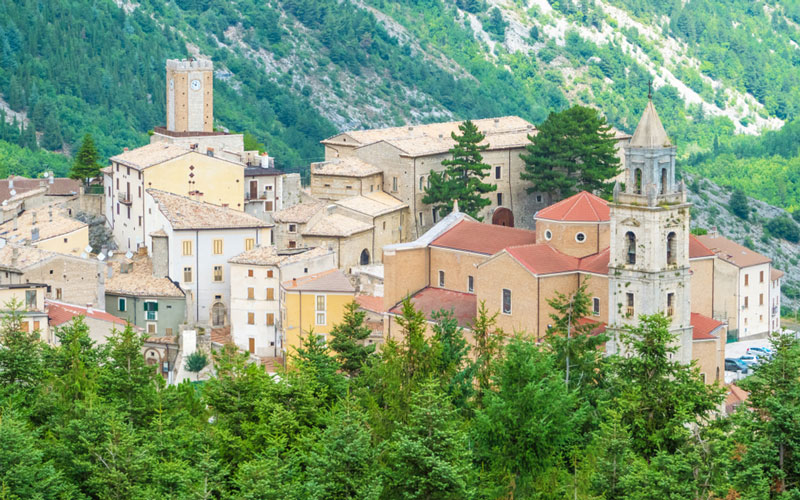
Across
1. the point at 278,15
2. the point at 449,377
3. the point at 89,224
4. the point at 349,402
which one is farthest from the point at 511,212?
the point at 278,15

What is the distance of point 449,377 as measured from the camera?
55.7 m

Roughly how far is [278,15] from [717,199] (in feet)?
161

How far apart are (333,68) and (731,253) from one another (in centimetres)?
6648

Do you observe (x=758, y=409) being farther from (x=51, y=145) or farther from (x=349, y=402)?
(x=51, y=145)

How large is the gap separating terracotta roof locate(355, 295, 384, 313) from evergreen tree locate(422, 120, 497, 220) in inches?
349

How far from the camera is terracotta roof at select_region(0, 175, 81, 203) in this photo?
9180 cm

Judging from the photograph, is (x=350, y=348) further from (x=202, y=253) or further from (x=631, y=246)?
(x=202, y=253)

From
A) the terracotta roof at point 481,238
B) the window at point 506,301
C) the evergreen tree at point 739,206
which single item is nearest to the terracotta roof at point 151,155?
the terracotta roof at point 481,238

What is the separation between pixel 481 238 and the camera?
73812mm

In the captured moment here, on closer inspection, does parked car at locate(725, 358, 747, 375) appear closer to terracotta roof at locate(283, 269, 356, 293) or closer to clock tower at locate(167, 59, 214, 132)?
terracotta roof at locate(283, 269, 356, 293)

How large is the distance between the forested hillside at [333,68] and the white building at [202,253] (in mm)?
31496

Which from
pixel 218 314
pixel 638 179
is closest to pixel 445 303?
pixel 638 179

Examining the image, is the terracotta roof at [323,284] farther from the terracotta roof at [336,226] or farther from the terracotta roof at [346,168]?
the terracotta roof at [346,168]

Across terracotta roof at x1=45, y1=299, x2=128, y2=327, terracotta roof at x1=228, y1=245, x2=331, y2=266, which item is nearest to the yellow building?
terracotta roof at x1=228, y1=245, x2=331, y2=266
